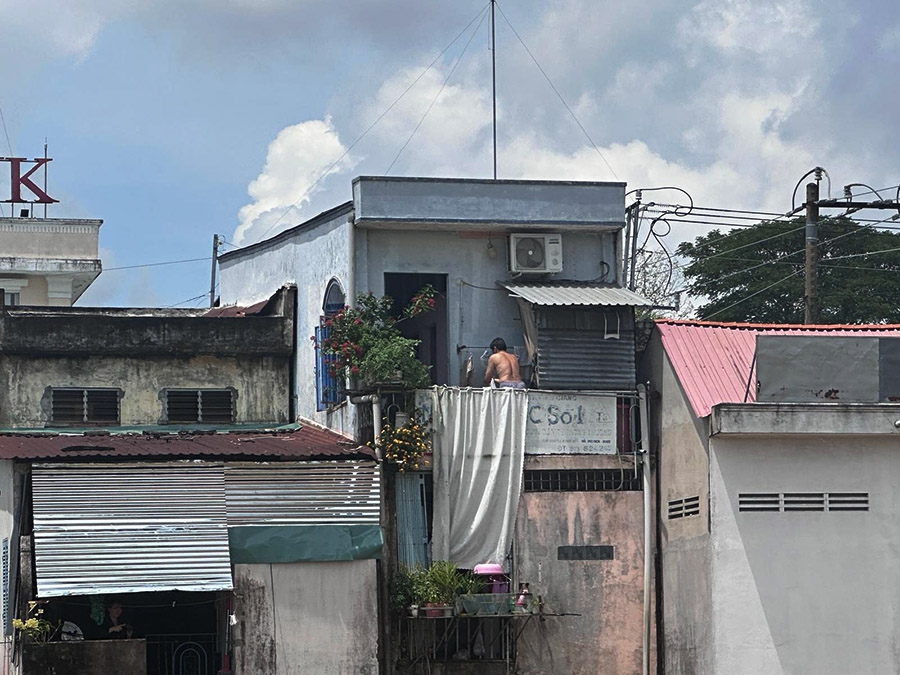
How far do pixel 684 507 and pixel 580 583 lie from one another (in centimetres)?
189

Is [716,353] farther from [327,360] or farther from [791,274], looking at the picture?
[791,274]

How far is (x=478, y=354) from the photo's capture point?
24766 mm

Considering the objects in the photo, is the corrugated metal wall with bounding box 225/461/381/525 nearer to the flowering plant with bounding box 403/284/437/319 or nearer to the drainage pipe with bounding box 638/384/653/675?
the flowering plant with bounding box 403/284/437/319

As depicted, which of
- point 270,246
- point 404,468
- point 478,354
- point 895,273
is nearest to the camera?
point 404,468

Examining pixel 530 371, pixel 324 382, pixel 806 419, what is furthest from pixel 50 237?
pixel 806 419

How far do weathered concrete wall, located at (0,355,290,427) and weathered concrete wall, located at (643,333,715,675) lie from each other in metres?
6.32

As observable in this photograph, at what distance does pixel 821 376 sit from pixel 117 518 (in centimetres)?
959

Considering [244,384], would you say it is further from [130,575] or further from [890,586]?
[890,586]

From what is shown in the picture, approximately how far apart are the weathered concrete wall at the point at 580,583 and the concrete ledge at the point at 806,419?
8.72ft

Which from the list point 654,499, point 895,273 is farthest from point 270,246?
point 895,273

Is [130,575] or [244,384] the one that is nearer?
[130,575]

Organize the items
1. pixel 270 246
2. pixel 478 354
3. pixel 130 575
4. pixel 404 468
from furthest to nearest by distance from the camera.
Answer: pixel 270 246 → pixel 478 354 → pixel 404 468 → pixel 130 575

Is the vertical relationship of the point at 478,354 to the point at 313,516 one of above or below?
above

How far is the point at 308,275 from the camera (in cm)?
Answer: 2614
